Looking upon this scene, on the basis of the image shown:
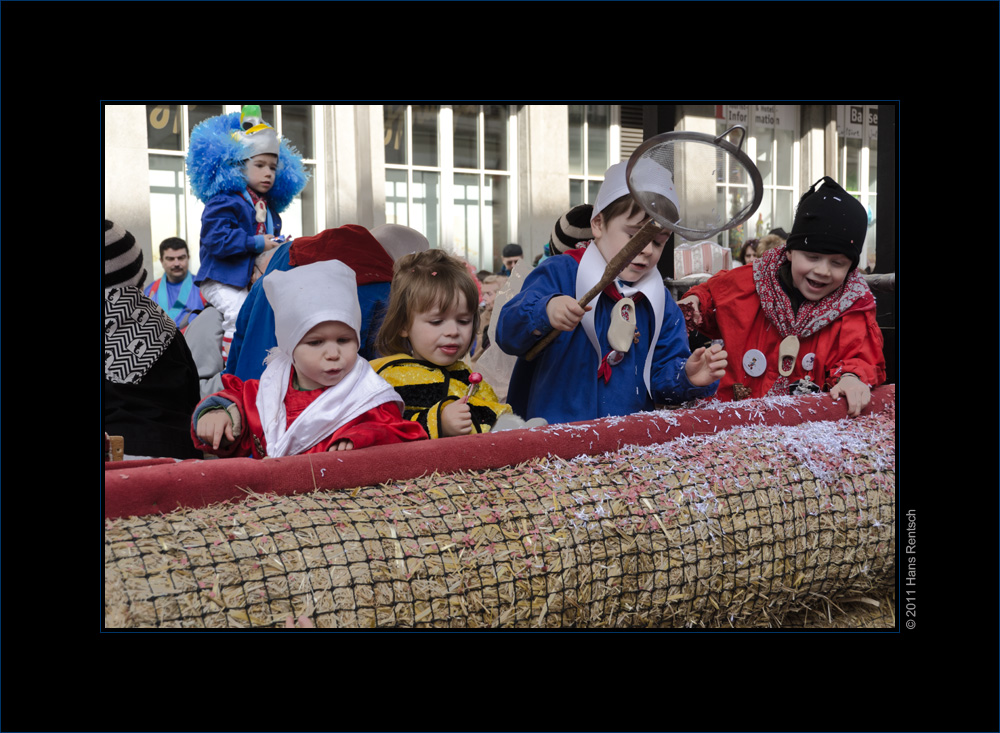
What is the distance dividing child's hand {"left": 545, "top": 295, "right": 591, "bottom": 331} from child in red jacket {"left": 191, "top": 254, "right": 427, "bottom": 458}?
0.44 meters

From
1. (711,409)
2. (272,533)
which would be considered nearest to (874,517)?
(711,409)

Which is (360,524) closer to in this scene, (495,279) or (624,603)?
(624,603)

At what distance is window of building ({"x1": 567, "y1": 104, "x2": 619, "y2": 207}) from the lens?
320cm

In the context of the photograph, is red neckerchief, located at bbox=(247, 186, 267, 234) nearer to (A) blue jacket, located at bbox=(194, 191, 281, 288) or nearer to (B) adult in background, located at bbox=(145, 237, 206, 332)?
(A) blue jacket, located at bbox=(194, 191, 281, 288)

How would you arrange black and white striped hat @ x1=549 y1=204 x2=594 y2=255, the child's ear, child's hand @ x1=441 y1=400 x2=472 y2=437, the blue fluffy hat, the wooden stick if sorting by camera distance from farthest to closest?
black and white striped hat @ x1=549 y1=204 x2=594 y2=255
the blue fluffy hat
the child's ear
child's hand @ x1=441 y1=400 x2=472 y2=437
the wooden stick

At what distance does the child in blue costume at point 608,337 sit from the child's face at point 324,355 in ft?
1.59

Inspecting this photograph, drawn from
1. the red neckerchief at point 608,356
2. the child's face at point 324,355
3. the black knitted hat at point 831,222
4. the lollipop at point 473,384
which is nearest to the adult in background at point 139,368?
the child's face at point 324,355

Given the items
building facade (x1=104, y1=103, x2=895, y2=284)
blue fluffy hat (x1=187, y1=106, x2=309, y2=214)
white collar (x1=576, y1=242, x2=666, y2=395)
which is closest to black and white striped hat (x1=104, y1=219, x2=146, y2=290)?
building facade (x1=104, y1=103, x2=895, y2=284)

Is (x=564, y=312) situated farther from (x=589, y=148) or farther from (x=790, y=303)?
(x=589, y=148)

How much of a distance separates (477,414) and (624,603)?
0.64m

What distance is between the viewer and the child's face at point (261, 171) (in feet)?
9.34

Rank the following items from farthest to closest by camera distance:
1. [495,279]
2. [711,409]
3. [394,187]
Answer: [495,279] → [394,187] → [711,409]

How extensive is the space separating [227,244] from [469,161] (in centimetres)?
146

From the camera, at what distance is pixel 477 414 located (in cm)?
201
